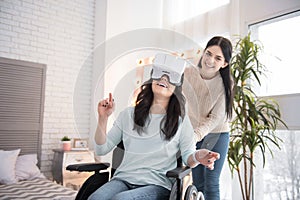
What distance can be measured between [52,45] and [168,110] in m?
2.42

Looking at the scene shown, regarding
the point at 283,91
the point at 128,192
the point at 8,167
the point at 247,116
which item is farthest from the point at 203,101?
the point at 8,167

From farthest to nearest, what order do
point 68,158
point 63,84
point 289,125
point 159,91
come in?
point 63,84, point 68,158, point 289,125, point 159,91

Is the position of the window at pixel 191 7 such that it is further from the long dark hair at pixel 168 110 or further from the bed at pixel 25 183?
the bed at pixel 25 183

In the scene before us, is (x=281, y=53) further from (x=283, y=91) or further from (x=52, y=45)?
(x=52, y=45)

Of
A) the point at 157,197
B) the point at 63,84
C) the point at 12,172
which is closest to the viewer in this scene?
the point at 157,197

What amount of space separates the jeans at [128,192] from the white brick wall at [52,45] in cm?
186

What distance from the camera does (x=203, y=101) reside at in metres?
1.42

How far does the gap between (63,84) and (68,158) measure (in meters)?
0.93

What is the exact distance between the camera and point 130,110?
4.51 feet

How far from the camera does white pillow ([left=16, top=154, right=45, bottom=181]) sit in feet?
8.37

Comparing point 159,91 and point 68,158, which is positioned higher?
point 159,91

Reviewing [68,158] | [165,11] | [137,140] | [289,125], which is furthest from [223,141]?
[165,11]

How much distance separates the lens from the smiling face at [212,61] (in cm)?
Answer: 152

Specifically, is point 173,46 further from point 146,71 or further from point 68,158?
point 68,158
